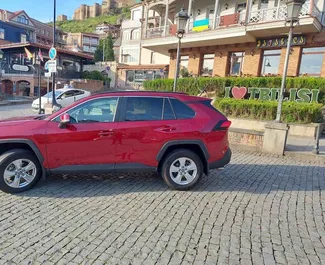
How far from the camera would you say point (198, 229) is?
3145mm

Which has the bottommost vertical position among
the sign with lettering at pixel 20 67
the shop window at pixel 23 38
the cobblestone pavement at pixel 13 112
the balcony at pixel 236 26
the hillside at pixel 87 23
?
the cobblestone pavement at pixel 13 112

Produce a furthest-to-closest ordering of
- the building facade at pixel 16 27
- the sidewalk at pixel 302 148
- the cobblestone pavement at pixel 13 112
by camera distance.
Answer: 1. the building facade at pixel 16 27
2. the cobblestone pavement at pixel 13 112
3. the sidewalk at pixel 302 148

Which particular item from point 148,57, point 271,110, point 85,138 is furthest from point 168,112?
point 148,57

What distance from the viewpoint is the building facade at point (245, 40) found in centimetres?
1455

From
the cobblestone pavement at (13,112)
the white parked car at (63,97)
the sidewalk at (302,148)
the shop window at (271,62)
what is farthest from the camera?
the shop window at (271,62)

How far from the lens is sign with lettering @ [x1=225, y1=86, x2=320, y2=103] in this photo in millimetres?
12312

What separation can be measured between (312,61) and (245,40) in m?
4.44

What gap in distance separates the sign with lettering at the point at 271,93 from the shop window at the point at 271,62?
12.6ft

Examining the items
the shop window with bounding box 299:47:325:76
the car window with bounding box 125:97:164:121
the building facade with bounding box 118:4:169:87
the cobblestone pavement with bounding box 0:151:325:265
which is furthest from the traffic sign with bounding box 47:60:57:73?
the building facade with bounding box 118:4:169:87

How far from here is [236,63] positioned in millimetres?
18672

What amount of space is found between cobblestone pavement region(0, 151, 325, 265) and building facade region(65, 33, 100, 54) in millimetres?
68489

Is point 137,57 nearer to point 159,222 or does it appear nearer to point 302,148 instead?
point 302,148

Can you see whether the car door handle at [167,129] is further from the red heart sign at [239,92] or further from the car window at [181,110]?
the red heart sign at [239,92]

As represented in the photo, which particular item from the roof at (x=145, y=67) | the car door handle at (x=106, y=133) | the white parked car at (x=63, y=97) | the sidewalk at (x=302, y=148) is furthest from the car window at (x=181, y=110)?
the roof at (x=145, y=67)
